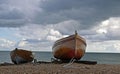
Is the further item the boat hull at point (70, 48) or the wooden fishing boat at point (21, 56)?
the wooden fishing boat at point (21, 56)

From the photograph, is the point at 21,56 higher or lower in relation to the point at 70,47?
lower

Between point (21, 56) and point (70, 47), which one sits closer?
point (70, 47)

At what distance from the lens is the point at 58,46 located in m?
32.7

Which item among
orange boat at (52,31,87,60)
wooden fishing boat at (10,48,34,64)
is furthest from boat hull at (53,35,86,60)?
wooden fishing boat at (10,48,34,64)

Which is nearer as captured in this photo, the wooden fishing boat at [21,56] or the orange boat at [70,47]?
the orange boat at [70,47]

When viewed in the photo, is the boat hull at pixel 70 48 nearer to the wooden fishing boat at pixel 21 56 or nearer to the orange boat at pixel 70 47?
the orange boat at pixel 70 47

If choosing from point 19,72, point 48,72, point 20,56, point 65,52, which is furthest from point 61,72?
point 20,56

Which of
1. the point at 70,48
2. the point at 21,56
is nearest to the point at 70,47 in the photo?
the point at 70,48

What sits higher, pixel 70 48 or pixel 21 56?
pixel 70 48

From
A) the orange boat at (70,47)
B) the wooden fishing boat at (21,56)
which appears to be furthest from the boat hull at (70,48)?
the wooden fishing boat at (21,56)

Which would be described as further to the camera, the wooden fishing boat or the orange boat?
the wooden fishing boat

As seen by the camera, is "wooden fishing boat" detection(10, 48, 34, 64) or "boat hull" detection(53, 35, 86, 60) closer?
"boat hull" detection(53, 35, 86, 60)

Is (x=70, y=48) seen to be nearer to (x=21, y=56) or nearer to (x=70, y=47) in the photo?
(x=70, y=47)

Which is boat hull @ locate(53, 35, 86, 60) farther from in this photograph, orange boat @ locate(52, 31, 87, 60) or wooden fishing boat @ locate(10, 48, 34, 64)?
wooden fishing boat @ locate(10, 48, 34, 64)
